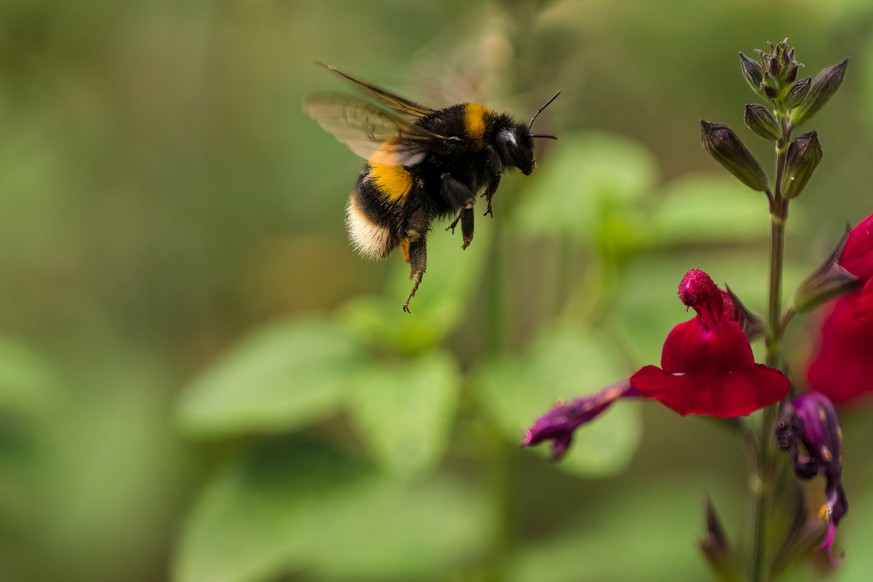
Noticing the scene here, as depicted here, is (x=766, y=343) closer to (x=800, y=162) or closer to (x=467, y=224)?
(x=800, y=162)

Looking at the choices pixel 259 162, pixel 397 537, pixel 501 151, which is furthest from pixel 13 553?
pixel 501 151

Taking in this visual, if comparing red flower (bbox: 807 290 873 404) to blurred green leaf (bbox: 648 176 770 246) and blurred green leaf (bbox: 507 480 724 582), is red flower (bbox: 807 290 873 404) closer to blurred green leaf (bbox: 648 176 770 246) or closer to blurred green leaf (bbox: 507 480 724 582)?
blurred green leaf (bbox: 648 176 770 246)

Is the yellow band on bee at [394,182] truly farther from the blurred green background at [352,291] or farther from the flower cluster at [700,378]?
the blurred green background at [352,291]

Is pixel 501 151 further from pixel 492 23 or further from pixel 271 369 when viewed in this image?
pixel 492 23

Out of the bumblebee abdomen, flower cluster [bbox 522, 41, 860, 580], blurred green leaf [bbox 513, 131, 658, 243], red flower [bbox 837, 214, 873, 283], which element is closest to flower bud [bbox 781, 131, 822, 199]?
flower cluster [bbox 522, 41, 860, 580]

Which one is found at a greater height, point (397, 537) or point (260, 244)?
point (260, 244)

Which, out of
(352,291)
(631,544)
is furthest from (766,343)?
(352,291)

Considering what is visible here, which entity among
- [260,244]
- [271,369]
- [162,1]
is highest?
[162,1]
